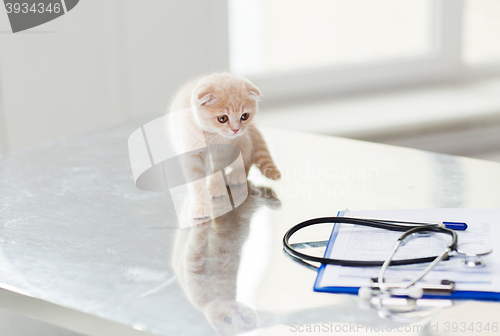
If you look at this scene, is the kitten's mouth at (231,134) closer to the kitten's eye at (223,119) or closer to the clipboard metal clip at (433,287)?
the kitten's eye at (223,119)

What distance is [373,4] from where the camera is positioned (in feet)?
7.89

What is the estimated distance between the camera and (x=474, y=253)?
2.13 ft

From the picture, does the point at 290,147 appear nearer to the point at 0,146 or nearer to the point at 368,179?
the point at 368,179

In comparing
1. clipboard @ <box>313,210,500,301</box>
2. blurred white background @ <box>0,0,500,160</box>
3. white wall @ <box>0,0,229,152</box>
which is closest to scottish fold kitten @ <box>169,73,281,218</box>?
clipboard @ <box>313,210,500,301</box>

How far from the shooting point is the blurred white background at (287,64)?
1.77 metres

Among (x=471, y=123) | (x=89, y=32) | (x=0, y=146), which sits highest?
(x=89, y=32)

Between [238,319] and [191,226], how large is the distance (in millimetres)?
281

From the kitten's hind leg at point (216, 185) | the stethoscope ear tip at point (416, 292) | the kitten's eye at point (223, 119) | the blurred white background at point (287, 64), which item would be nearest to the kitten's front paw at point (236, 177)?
the kitten's hind leg at point (216, 185)

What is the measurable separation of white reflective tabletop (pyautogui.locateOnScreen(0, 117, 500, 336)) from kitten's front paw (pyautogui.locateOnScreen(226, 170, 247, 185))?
0.10 ft

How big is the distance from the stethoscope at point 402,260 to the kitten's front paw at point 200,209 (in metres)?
0.16

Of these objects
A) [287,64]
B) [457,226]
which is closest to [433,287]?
[457,226]

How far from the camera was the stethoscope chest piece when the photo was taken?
2.12 ft

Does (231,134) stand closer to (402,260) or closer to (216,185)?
(216,185)

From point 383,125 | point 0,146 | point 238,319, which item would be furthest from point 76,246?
point 383,125
